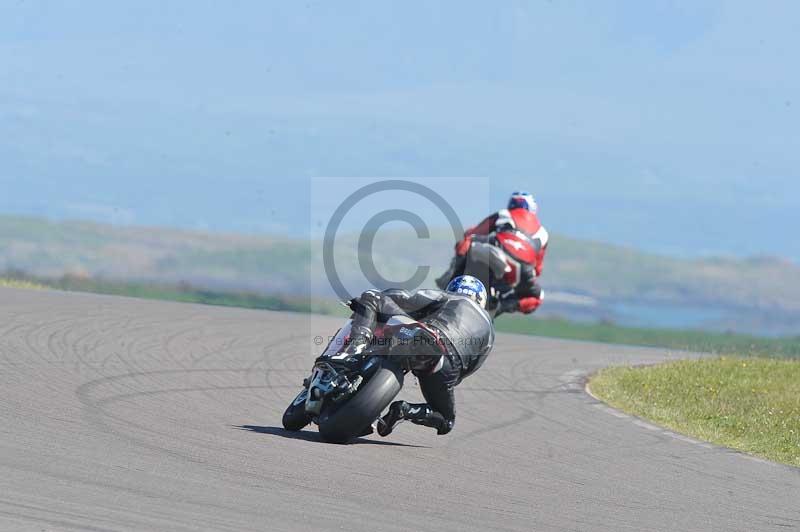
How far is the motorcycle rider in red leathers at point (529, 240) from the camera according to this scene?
16.7 meters

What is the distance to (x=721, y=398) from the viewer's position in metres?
15.1

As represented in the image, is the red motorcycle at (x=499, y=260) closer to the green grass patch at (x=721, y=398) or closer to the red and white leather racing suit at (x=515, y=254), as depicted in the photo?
the red and white leather racing suit at (x=515, y=254)

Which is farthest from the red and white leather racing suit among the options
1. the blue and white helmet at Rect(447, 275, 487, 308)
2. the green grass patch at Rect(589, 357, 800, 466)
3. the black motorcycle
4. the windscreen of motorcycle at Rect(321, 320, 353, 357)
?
the black motorcycle

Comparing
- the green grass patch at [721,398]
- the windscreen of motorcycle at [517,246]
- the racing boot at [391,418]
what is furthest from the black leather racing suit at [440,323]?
the windscreen of motorcycle at [517,246]

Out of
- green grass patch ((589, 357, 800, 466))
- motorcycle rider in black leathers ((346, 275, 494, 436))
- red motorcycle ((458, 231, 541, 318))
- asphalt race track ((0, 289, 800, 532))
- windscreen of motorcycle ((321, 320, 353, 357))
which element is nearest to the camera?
asphalt race track ((0, 289, 800, 532))

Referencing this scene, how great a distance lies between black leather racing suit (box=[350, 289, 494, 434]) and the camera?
33.0 ft

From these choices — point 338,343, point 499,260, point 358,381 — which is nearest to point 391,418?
point 358,381

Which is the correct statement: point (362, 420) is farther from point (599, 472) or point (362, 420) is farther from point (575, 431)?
point (575, 431)

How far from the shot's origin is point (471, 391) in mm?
14469

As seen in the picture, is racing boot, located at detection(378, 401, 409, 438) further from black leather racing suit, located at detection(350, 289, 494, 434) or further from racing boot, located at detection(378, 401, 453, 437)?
black leather racing suit, located at detection(350, 289, 494, 434)

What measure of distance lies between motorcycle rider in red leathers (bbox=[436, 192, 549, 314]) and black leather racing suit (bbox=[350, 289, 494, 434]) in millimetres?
6341

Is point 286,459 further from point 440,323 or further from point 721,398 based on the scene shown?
point 721,398

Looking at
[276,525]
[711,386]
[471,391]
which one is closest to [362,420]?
[276,525]

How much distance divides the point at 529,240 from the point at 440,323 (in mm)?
6975
